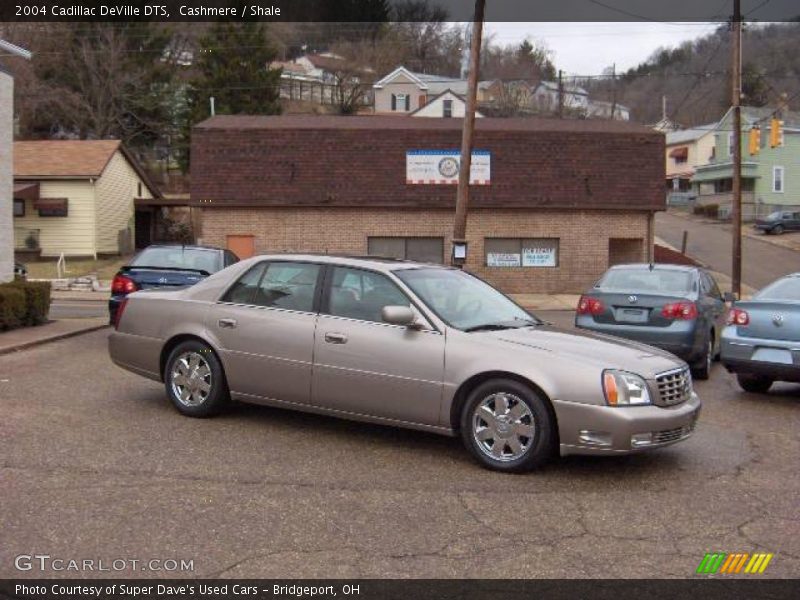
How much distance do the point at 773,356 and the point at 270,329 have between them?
5427 mm

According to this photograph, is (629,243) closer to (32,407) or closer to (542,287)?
(542,287)

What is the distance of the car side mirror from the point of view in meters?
6.36

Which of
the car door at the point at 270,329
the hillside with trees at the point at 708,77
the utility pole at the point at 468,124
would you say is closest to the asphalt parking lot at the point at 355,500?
the car door at the point at 270,329

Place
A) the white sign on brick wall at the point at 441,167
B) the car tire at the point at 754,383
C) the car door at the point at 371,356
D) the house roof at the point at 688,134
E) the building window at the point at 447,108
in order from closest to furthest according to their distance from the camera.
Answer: the car door at the point at 371,356, the car tire at the point at 754,383, the white sign on brick wall at the point at 441,167, the building window at the point at 447,108, the house roof at the point at 688,134

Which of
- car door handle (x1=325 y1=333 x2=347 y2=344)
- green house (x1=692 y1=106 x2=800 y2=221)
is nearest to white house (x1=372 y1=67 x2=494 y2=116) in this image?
green house (x1=692 y1=106 x2=800 y2=221)

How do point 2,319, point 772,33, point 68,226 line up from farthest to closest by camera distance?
point 68,226 < point 772,33 < point 2,319

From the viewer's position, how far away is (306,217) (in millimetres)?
29641

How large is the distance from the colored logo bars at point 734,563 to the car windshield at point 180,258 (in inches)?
382

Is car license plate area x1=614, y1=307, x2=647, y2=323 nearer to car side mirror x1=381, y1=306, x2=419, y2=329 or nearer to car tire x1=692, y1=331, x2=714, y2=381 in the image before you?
car tire x1=692, y1=331, x2=714, y2=381

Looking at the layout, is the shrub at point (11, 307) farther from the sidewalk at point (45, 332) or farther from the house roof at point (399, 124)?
the house roof at point (399, 124)

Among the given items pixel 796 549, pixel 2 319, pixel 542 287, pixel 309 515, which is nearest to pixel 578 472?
pixel 796 549

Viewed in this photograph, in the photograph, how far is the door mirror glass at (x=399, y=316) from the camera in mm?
6352

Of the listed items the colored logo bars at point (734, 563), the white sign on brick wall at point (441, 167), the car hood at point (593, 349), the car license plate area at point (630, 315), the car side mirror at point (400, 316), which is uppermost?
the white sign on brick wall at point (441, 167)

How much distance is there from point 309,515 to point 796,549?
2.75 meters
